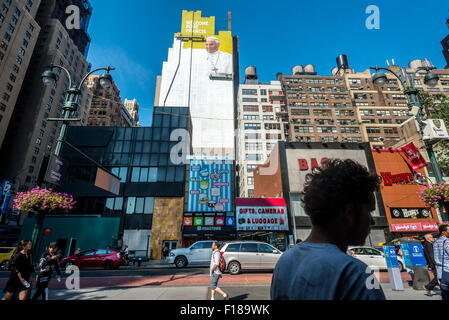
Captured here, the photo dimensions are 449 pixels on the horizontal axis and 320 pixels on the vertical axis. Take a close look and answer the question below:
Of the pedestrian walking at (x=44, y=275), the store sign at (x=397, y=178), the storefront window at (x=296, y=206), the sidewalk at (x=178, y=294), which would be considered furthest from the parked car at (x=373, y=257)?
the store sign at (x=397, y=178)

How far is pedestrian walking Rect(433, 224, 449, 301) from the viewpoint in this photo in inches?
161

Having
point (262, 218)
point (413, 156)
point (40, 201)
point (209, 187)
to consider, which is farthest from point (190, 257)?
point (413, 156)

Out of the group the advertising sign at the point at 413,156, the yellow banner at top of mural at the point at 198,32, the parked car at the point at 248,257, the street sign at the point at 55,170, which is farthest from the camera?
the yellow banner at top of mural at the point at 198,32

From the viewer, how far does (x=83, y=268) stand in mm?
16484

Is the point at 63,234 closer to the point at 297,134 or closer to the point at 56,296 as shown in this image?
the point at 56,296

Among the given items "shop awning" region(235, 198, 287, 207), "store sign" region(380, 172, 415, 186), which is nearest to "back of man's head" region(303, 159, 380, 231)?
"shop awning" region(235, 198, 287, 207)

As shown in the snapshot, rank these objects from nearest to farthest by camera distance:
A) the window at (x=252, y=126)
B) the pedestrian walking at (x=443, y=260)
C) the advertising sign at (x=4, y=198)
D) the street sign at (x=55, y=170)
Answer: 1. the pedestrian walking at (x=443, y=260)
2. the street sign at (x=55, y=170)
3. the advertising sign at (x=4, y=198)
4. the window at (x=252, y=126)

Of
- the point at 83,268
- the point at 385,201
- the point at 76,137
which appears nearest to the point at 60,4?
the point at 76,137

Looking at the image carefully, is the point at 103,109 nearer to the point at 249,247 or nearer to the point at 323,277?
the point at 249,247

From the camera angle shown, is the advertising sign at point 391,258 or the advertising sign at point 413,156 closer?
the advertising sign at point 391,258

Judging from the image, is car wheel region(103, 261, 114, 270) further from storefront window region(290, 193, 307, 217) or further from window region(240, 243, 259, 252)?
storefront window region(290, 193, 307, 217)

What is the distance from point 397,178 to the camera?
26531 mm

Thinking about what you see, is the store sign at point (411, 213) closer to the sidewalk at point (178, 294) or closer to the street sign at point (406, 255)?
the street sign at point (406, 255)

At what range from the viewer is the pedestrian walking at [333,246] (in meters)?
1.14
